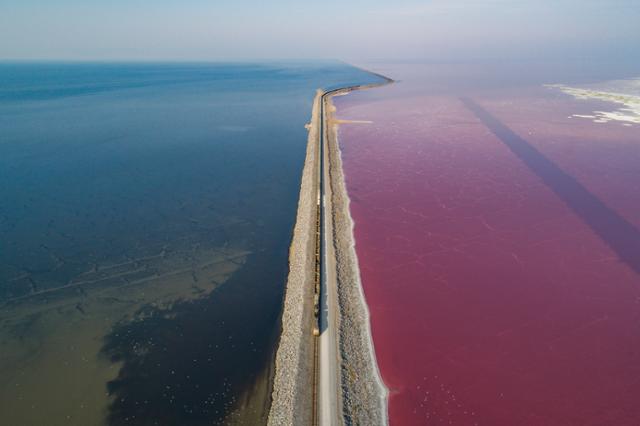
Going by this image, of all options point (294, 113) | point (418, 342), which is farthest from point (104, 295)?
point (294, 113)

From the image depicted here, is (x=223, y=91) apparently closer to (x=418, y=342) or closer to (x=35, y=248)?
(x=35, y=248)

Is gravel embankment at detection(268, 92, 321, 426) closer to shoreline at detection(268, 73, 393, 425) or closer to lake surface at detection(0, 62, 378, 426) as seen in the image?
shoreline at detection(268, 73, 393, 425)

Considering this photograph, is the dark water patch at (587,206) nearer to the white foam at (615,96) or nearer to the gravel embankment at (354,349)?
the gravel embankment at (354,349)

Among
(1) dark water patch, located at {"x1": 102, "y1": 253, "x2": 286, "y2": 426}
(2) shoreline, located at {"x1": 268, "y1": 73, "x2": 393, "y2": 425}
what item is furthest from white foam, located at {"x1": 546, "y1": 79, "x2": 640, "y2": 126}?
(1) dark water patch, located at {"x1": 102, "y1": 253, "x2": 286, "y2": 426}

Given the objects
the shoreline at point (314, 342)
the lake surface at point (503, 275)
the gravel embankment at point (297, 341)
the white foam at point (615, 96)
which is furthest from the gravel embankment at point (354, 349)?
the white foam at point (615, 96)

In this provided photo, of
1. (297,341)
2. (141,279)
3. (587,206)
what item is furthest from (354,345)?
(587,206)

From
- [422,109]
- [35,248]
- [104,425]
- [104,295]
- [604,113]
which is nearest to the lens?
[104,425]
